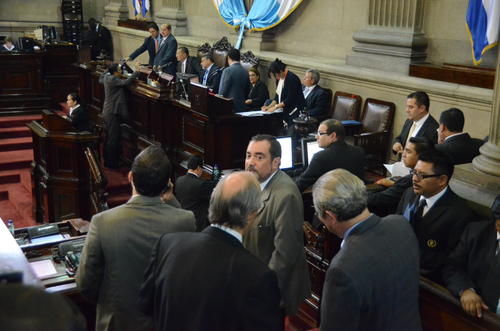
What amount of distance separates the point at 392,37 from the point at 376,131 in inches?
44.1

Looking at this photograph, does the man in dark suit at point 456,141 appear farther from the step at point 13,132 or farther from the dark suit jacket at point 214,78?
the step at point 13,132

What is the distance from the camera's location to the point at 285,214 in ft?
9.61

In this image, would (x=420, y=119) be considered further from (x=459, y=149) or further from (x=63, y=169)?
(x=63, y=169)

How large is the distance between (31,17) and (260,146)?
13.4m

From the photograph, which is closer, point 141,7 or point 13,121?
point 13,121

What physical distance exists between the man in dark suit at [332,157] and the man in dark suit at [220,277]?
225cm

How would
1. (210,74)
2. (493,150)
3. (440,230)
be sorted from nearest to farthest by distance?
1. (440,230)
2. (493,150)
3. (210,74)

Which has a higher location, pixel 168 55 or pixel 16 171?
pixel 168 55

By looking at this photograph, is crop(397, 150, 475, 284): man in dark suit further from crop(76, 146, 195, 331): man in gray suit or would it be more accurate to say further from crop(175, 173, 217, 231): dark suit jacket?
crop(175, 173, 217, 231): dark suit jacket

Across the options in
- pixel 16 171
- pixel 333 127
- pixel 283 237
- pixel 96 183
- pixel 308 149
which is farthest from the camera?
pixel 16 171

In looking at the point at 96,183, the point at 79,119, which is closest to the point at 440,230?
the point at 96,183

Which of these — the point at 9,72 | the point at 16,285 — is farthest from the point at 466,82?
the point at 9,72

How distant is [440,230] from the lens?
304 cm

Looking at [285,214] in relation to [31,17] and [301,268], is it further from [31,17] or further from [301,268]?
[31,17]
